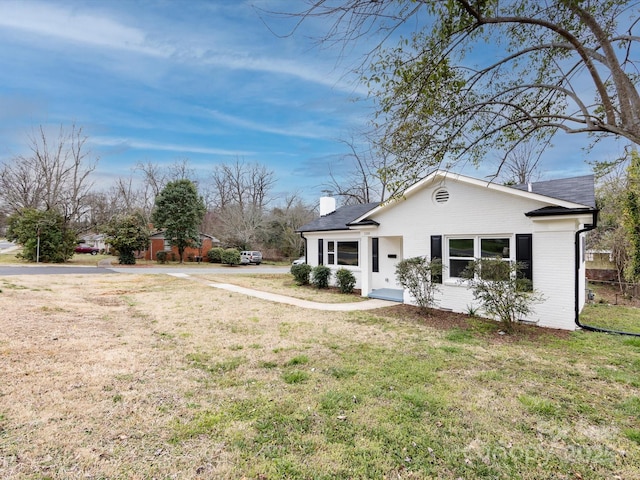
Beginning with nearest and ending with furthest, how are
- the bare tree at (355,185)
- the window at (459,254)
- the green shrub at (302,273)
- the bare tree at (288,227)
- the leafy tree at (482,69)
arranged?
the leafy tree at (482,69), the window at (459,254), the green shrub at (302,273), the bare tree at (355,185), the bare tree at (288,227)

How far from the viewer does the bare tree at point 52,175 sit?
30.3 meters

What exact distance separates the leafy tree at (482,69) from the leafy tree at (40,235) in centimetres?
3217

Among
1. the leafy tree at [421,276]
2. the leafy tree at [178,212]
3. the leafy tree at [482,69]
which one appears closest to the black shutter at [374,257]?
the leafy tree at [421,276]

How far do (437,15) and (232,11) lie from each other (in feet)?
13.7

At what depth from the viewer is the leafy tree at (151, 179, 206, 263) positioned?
29297mm

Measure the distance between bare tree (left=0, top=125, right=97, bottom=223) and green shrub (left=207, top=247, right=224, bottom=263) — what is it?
512 inches

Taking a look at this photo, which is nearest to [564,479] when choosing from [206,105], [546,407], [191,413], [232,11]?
[546,407]

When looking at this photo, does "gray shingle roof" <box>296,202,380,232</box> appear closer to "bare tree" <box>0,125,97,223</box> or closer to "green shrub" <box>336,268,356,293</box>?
"green shrub" <box>336,268,356,293</box>

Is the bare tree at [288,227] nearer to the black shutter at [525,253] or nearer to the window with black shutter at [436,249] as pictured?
the window with black shutter at [436,249]

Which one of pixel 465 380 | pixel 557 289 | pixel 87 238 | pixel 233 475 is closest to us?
pixel 233 475

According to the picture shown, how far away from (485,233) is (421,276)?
2178 millimetres

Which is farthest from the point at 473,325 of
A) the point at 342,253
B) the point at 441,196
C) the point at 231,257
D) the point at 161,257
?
the point at 161,257

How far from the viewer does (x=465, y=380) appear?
4.57m

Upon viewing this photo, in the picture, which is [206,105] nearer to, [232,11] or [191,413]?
[232,11]
